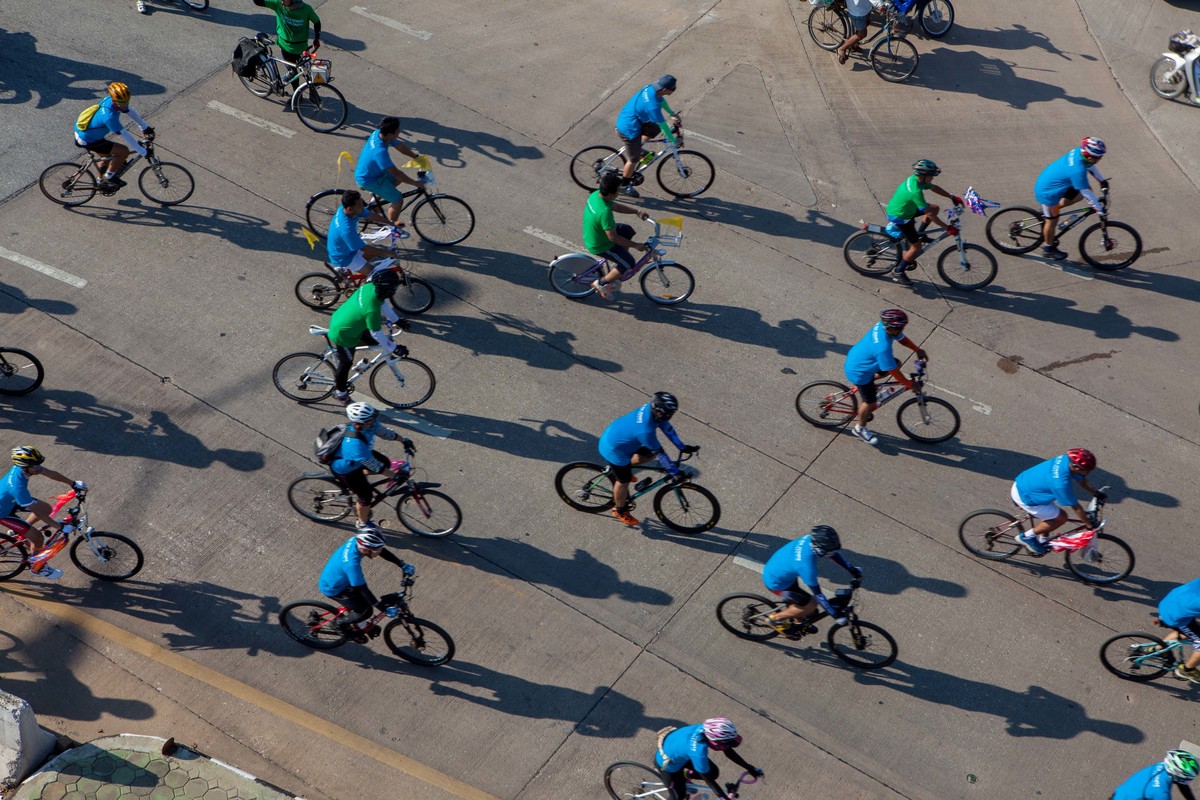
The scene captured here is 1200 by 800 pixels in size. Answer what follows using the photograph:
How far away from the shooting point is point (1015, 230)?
14.0m

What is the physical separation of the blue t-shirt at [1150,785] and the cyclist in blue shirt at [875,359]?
14.8 ft

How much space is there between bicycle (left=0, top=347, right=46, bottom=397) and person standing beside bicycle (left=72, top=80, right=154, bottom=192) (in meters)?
3.20

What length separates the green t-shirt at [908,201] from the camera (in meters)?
12.6

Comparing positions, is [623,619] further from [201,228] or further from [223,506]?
[201,228]

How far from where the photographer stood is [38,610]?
388 inches

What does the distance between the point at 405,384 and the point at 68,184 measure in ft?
19.6

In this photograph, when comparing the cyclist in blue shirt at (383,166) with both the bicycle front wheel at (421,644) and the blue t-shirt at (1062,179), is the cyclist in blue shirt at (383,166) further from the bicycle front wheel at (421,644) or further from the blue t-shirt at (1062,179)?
the blue t-shirt at (1062,179)

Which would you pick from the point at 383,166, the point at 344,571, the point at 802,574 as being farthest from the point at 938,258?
the point at 344,571

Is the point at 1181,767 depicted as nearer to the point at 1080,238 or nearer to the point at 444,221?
the point at 1080,238

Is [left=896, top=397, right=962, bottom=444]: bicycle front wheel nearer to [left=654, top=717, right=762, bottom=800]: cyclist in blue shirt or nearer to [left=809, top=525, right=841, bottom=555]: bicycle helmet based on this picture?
[left=809, top=525, right=841, bottom=555]: bicycle helmet

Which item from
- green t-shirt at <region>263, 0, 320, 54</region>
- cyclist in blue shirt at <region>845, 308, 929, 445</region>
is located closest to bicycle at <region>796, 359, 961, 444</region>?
cyclist in blue shirt at <region>845, 308, 929, 445</region>

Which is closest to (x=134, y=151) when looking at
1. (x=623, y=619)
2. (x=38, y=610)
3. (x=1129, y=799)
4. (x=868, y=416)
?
(x=38, y=610)

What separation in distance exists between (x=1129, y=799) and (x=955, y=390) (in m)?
5.42

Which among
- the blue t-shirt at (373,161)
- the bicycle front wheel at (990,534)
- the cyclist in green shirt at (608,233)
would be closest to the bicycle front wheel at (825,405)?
the bicycle front wheel at (990,534)
